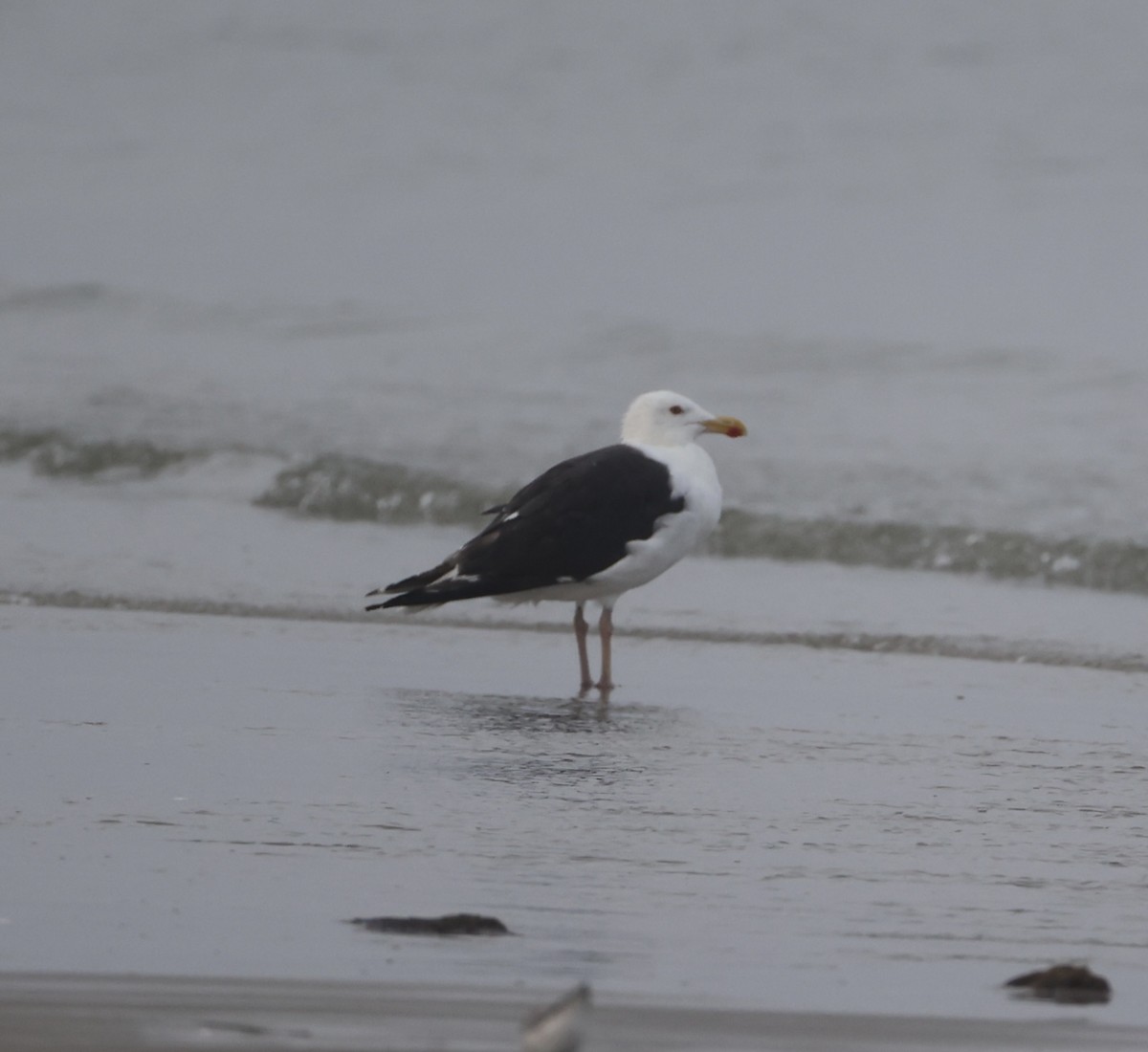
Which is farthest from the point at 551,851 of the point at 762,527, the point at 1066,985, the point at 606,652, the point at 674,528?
the point at 762,527

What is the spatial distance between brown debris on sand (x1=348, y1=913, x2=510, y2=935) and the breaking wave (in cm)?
610

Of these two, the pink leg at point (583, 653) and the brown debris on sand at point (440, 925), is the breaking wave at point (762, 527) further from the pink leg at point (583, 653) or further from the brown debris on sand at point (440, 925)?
the brown debris on sand at point (440, 925)

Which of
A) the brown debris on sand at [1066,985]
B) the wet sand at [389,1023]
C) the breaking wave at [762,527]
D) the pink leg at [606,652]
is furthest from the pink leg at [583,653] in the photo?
the wet sand at [389,1023]

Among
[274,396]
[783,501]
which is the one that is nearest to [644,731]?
[783,501]

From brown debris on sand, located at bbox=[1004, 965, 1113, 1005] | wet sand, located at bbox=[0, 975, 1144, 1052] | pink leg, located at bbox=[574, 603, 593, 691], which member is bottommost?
wet sand, located at bbox=[0, 975, 1144, 1052]

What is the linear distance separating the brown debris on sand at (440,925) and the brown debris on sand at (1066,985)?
2.34 ft

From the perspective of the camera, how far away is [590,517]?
6.52 metres

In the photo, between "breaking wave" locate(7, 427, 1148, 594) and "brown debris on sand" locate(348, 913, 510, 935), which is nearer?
"brown debris on sand" locate(348, 913, 510, 935)

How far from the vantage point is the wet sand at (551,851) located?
103 inches

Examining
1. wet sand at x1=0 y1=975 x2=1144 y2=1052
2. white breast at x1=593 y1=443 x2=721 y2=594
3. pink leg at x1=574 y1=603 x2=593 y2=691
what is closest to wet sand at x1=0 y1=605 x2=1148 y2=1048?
wet sand at x1=0 y1=975 x2=1144 y2=1052

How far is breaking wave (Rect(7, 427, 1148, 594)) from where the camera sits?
891 centimetres

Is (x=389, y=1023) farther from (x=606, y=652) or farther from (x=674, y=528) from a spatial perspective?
(x=674, y=528)

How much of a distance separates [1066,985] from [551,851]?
3.58 feet

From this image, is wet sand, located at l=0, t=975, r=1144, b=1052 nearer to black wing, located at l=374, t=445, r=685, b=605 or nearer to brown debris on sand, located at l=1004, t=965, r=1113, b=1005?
brown debris on sand, located at l=1004, t=965, r=1113, b=1005
